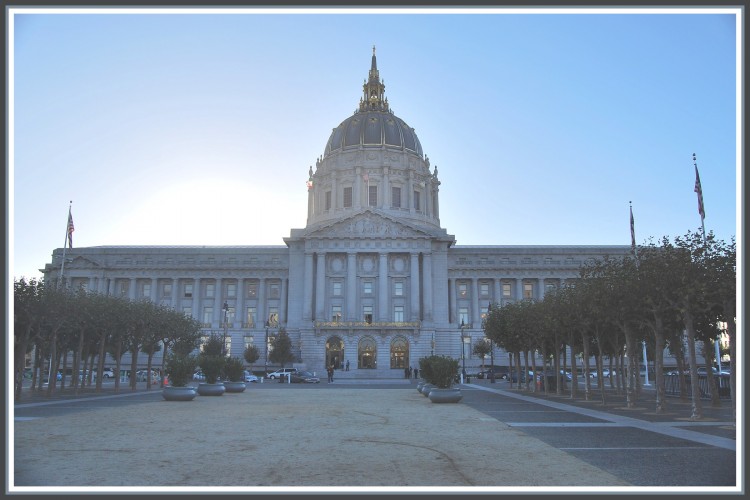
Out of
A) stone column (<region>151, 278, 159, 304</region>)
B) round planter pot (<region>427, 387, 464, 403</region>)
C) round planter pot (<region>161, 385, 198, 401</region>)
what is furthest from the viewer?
stone column (<region>151, 278, 159, 304</region>)

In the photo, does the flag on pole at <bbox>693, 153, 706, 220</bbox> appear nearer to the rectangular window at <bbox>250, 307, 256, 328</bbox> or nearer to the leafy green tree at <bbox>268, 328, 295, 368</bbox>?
the leafy green tree at <bbox>268, 328, 295, 368</bbox>

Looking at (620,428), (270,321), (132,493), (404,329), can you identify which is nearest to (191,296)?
(270,321)

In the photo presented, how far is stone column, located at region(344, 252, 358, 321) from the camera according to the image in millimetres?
99625

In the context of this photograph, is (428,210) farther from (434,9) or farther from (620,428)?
(434,9)

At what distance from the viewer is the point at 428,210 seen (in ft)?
415

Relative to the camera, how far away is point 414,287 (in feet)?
329

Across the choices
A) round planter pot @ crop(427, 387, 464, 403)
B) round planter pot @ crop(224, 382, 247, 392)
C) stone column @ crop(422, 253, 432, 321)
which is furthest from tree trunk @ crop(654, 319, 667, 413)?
stone column @ crop(422, 253, 432, 321)

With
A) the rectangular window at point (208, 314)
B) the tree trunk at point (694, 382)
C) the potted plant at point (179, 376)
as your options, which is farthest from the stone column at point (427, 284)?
the tree trunk at point (694, 382)

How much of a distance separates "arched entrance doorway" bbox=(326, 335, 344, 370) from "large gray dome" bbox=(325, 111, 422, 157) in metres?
45.5

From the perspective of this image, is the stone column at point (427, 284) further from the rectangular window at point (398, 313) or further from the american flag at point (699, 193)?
the american flag at point (699, 193)

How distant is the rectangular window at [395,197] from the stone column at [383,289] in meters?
22.1

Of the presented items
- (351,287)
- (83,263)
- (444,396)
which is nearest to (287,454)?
(444,396)

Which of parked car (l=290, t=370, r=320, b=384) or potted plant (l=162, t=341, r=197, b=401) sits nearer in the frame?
potted plant (l=162, t=341, r=197, b=401)

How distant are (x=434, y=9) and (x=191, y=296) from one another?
369 feet
